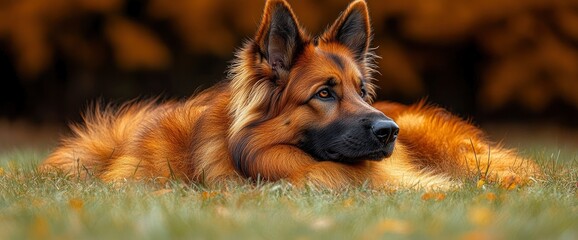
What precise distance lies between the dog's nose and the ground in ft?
1.15

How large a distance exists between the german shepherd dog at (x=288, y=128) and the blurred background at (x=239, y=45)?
665 cm

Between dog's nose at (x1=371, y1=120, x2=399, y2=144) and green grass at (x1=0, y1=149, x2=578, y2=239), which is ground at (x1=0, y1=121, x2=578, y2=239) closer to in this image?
green grass at (x1=0, y1=149, x2=578, y2=239)

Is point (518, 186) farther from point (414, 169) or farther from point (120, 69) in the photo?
point (120, 69)

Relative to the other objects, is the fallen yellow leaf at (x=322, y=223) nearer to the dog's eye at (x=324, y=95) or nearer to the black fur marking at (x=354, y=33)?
the dog's eye at (x=324, y=95)

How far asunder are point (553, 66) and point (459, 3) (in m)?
1.90

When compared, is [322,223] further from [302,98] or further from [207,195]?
[302,98]

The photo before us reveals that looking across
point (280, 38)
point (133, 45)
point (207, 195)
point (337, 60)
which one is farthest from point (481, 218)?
point (133, 45)

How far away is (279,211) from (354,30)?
7.86ft

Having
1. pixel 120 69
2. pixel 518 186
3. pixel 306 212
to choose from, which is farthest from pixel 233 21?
pixel 306 212

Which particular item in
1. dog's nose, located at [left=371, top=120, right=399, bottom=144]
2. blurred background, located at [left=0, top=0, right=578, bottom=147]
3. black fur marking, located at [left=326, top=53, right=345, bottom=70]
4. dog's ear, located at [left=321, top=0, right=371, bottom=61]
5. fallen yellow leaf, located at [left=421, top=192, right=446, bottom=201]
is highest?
dog's ear, located at [left=321, top=0, right=371, bottom=61]

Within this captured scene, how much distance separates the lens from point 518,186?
571 centimetres

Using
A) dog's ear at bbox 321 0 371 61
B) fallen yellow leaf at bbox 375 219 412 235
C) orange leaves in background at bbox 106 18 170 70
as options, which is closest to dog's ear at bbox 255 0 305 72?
dog's ear at bbox 321 0 371 61

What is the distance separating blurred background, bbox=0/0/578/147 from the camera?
44.0 ft

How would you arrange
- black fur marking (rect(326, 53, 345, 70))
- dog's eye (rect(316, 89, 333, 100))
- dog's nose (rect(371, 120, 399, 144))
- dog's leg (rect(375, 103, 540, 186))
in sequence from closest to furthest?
dog's nose (rect(371, 120, 399, 144)), dog's eye (rect(316, 89, 333, 100)), black fur marking (rect(326, 53, 345, 70)), dog's leg (rect(375, 103, 540, 186))
